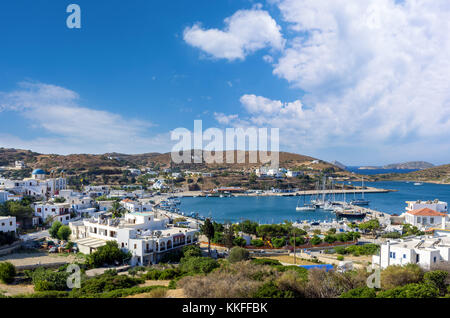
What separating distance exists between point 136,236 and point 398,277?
1451 cm

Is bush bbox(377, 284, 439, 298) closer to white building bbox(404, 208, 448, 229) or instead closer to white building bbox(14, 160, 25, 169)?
white building bbox(404, 208, 448, 229)

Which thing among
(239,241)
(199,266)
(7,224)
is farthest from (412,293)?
(7,224)

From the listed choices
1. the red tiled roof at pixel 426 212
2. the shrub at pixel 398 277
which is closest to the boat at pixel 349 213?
the red tiled roof at pixel 426 212

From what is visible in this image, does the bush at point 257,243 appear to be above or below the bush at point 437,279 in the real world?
below

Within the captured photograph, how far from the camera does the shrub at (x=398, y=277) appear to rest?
11445 millimetres

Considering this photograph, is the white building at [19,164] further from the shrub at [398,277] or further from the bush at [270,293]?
the shrub at [398,277]

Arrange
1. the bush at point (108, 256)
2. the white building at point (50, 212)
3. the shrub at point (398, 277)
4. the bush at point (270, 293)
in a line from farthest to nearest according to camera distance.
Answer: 1. the white building at point (50, 212)
2. the bush at point (108, 256)
3. the shrub at point (398, 277)
4. the bush at point (270, 293)

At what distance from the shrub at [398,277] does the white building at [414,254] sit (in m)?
3.06

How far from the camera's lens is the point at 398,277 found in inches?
456

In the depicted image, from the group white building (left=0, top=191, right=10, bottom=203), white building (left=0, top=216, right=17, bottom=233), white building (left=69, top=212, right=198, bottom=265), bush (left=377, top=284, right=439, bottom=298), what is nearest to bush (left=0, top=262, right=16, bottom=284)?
white building (left=69, top=212, right=198, bottom=265)
